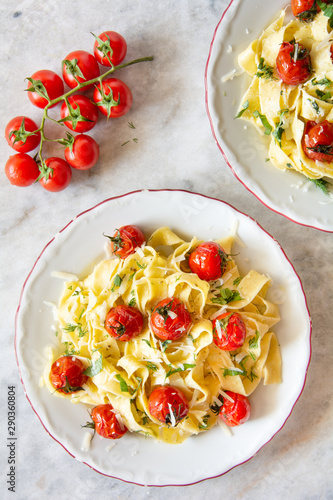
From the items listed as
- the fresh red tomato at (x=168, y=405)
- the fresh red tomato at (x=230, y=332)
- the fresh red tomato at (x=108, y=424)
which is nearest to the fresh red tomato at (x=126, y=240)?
the fresh red tomato at (x=230, y=332)

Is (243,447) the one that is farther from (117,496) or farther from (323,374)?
(117,496)

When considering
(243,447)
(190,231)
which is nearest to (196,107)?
(190,231)

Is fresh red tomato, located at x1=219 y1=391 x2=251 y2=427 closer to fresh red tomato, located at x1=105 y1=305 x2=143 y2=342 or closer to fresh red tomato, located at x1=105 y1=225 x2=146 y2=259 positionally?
fresh red tomato, located at x1=105 y1=305 x2=143 y2=342

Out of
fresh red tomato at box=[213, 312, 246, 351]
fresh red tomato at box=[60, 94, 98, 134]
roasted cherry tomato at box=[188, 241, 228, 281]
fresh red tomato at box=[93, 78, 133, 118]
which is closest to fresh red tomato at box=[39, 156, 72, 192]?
fresh red tomato at box=[60, 94, 98, 134]

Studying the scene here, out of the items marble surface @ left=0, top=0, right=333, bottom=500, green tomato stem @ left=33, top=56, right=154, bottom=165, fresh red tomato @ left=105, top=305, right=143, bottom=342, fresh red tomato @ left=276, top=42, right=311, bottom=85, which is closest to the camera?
fresh red tomato @ left=276, top=42, right=311, bottom=85

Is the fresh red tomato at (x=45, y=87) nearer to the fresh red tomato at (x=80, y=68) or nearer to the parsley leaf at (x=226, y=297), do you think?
the fresh red tomato at (x=80, y=68)

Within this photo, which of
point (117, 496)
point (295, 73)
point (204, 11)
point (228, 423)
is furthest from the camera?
point (117, 496)
